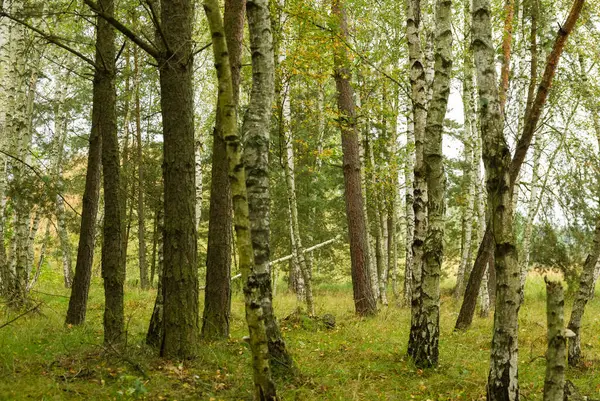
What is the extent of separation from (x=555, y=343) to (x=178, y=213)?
4.56 meters

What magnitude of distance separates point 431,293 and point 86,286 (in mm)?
6409

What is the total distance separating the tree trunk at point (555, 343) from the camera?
163 inches

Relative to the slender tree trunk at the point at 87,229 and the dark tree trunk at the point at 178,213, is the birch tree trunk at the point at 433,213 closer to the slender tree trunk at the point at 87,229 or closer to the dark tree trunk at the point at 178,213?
the dark tree trunk at the point at 178,213

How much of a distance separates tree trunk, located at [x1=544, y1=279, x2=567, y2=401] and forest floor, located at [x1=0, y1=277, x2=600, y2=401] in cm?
28

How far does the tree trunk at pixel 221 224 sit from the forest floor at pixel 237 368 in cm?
57

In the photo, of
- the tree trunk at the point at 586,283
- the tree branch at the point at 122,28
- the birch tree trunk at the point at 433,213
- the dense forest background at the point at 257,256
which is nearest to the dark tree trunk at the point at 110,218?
the dense forest background at the point at 257,256

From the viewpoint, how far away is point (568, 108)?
49.4ft

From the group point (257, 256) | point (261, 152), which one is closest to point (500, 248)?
point (257, 256)

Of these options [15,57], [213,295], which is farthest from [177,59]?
[15,57]

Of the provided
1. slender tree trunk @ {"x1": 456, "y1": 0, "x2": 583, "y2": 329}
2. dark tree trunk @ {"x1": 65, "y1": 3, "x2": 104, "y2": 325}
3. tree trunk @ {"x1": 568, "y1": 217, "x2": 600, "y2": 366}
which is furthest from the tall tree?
tree trunk @ {"x1": 568, "y1": 217, "x2": 600, "y2": 366}

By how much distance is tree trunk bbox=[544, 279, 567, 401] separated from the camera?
413 centimetres

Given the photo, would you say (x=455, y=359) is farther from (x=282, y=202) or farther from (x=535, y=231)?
(x=282, y=202)

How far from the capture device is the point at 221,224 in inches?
330

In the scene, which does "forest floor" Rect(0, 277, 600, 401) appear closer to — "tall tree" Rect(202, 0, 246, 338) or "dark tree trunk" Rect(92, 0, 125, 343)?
"dark tree trunk" Rect(92, 0, 125, 343)
